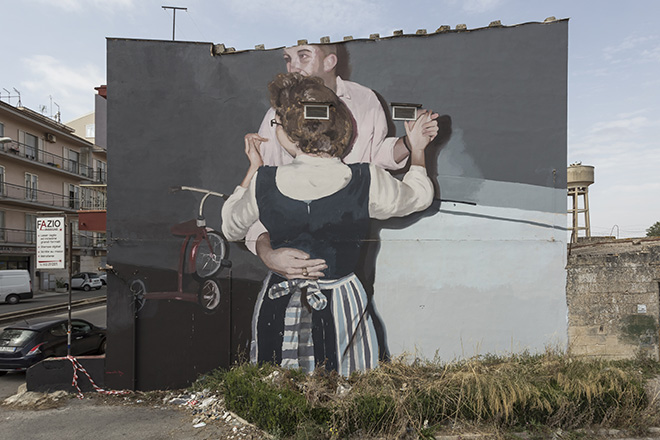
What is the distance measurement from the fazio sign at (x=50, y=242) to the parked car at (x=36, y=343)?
3.10m

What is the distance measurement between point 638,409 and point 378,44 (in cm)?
804

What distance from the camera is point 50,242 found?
8.16 meters

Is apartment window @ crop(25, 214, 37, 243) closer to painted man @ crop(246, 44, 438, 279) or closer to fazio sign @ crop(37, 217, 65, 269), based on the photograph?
fazio sign @ crop(37, 217, 65, 269)

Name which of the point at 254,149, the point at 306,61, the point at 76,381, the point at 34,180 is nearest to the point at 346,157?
the point at 254,149

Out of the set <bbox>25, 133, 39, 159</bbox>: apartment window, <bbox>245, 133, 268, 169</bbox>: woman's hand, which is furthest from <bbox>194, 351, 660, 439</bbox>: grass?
<bbox>25, 133, 39, 159</bbox>: apartment window

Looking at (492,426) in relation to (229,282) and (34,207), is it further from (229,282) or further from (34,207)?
(34,207)

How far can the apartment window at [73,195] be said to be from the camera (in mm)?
35406

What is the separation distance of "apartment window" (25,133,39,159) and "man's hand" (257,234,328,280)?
32229mm

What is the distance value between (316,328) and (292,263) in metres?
1.42

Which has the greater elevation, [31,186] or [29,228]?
[31,186]

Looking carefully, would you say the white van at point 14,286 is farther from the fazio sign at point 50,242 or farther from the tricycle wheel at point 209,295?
the tricycle wheel at point 209,295

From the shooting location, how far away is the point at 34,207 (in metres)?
31.1

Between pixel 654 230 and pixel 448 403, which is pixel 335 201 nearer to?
pixel 448 403

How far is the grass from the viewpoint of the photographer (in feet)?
18.8
